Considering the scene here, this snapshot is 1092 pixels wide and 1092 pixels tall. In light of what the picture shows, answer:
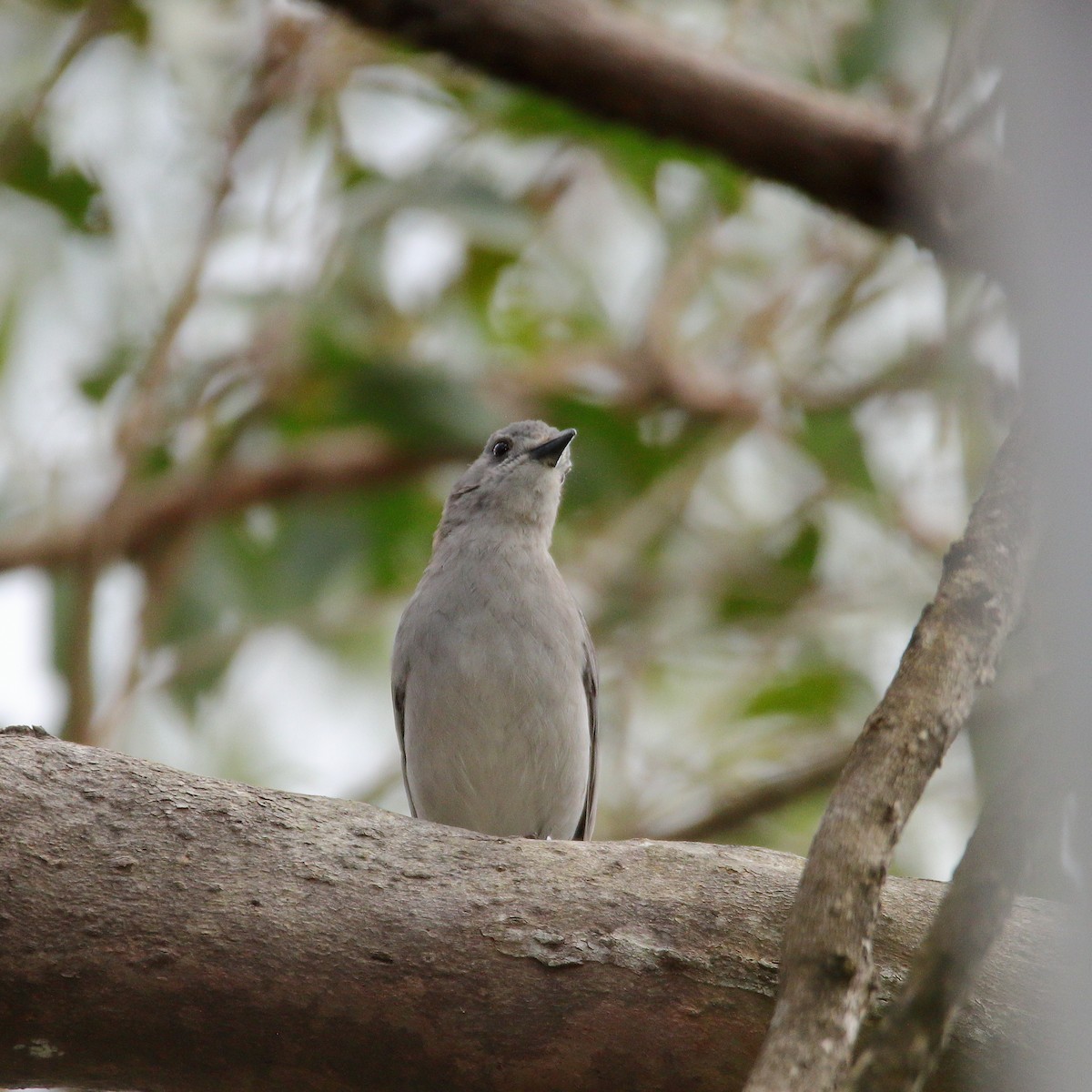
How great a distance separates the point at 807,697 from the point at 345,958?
4.48m

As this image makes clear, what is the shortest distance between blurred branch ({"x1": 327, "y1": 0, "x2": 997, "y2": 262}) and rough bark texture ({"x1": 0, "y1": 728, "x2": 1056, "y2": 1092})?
3.00 metres

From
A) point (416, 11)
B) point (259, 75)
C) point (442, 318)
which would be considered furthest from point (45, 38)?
point (416, 11)

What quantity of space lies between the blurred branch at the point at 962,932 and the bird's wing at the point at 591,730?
376cm

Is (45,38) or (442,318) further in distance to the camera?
(442,318)

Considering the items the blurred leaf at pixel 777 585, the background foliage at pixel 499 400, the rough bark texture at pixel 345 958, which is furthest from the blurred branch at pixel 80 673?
the blurred leaf at pixel 777 585

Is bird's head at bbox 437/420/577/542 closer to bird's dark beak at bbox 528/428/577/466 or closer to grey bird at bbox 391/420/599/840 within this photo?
bird's dark beak at bbox 528/428/577/466

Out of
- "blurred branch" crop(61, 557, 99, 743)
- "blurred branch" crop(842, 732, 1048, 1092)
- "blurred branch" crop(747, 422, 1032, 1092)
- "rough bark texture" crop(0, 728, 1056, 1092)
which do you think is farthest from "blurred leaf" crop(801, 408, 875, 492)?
"blurred branch" crop(842, 732, 1048, 1092)

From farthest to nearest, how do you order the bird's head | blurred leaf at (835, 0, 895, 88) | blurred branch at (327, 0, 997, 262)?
blurred leaf at (835, 0, 895, 88) → the bird's head → blurred branch at (327, 0, 997, 262)

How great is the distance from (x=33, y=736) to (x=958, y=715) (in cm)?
217

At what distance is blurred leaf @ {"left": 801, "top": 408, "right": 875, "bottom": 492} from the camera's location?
7363 mm

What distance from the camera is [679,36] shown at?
18.4ft

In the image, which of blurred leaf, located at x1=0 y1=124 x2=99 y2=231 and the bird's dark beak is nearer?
the bird's dark beak

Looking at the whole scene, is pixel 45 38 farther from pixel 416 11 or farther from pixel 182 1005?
pixel 182 1005

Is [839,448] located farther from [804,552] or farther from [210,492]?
[210,492]
